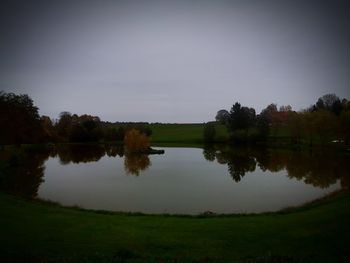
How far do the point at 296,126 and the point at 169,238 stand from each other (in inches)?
2762

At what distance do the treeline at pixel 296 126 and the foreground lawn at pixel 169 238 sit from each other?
183 feet

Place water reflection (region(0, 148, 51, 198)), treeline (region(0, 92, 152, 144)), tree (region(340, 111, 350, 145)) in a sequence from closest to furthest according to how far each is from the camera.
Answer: water reflection (region(0, 148, 51, 198)) < treeline (region(0, 92, 152, 144)) < tree (region(340, 111, 350, 145))

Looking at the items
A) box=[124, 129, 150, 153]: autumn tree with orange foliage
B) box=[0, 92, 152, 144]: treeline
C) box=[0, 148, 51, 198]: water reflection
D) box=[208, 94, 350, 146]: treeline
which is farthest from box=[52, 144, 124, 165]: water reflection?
box=[208, 94, 350, 146]: treeline

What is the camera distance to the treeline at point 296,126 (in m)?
64.9

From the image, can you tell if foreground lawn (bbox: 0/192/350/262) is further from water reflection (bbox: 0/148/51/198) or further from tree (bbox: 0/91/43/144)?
tree (bbox: 0/91/43/144)

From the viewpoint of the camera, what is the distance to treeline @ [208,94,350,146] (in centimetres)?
6494

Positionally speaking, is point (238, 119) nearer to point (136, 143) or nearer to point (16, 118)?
point (136, 143)

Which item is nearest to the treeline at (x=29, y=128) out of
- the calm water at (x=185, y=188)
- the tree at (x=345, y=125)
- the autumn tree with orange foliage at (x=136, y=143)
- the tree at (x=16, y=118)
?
the tree at (x=16, y=118)

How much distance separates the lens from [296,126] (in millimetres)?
74250

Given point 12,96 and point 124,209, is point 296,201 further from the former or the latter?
point 12,96

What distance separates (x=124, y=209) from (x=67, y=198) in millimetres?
5862

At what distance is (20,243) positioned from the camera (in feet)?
31.2

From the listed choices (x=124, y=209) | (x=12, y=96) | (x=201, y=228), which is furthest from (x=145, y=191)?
(x=12, y=96)

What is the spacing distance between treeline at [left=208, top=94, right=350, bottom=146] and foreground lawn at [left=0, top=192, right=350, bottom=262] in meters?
55.7
